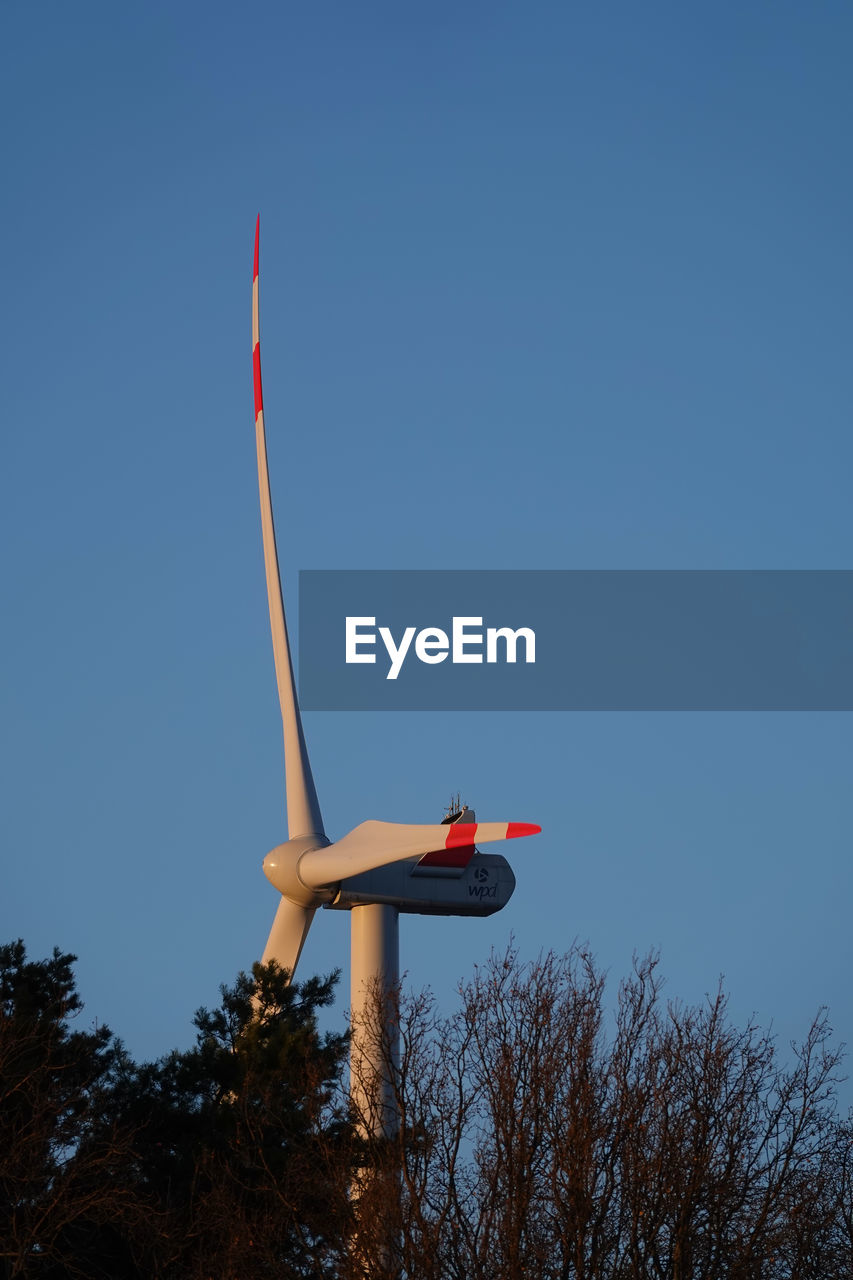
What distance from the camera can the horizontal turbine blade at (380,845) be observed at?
3806 centimetres

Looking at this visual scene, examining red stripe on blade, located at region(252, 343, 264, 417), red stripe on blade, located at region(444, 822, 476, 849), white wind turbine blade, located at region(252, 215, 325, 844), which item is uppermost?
red stripe on blade, located at region(252, 343, 264, 417)

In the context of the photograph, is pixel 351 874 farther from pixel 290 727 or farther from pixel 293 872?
pixel 290 727

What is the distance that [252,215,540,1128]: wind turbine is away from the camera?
45656mm

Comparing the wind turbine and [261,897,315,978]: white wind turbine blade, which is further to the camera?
[261,897,315,978]: white wind turbine blade

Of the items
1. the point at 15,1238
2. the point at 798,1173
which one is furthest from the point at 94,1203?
the point at 798,1173

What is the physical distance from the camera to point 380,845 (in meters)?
43.7

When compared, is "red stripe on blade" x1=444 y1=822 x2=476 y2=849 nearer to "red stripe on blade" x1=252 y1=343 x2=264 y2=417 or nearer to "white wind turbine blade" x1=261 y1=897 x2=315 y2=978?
"white wind turbine blade" x1=261 y1=897 x2=315 y2=978

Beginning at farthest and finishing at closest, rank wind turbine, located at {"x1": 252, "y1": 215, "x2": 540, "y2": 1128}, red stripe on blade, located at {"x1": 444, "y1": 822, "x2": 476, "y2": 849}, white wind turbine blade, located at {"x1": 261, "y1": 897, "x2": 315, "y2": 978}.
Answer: white wind turbine blade, located at {"x1": 261, "y1": 897, "x2": 315, "y2": 978}
wind turbine, located at {"x1": 252, "y1": 215, "x2": 540, "y2": 1128}
red stripe on blade, located at {"x1": 444, "y1": 822, "x2": 476, "y2": 849}

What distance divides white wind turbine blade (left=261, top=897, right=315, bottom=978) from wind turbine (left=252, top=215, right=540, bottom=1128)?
25 millimetres

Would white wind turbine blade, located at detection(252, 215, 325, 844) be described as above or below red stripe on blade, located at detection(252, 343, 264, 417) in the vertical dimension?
below

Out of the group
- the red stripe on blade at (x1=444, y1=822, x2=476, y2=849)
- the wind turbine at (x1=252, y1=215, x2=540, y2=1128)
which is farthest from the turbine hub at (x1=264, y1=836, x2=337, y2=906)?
the red stripe on blade at (x1=444, y1=822, x2=476, y2=849)

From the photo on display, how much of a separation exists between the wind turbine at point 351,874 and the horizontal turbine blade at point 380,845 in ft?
0.12

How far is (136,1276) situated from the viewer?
115ft

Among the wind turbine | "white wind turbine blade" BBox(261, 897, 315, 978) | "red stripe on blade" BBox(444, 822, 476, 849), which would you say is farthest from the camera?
"white wind turbine blade" BBox(261, 897, 315, 978)
